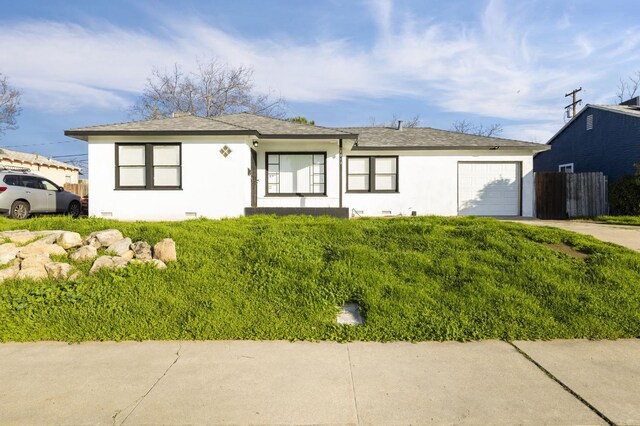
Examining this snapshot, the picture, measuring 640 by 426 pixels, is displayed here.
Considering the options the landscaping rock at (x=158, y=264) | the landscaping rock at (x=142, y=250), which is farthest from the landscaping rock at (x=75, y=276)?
the landscaping rock at (x=158, y=264)

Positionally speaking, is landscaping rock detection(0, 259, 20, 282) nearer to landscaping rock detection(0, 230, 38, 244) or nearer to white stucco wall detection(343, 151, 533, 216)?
landscaping rock detection(0, 230, 38, 244)

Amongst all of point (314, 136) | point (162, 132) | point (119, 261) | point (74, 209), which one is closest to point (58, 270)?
point (119, 261)

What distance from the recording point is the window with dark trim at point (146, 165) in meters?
12.5

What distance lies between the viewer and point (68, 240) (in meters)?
6.86

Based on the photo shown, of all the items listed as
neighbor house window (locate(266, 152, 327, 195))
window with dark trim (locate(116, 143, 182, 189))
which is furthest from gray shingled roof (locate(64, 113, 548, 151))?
neighbor house window (locate(266, 152, 327, 195))

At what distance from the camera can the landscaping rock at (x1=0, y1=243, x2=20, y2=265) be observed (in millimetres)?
6180

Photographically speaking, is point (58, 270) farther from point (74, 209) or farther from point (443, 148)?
point (443, 148)

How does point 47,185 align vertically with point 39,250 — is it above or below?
above

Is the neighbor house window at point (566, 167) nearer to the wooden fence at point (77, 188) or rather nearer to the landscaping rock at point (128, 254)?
the landscaping rock at point (128, 254)

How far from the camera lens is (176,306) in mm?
5023

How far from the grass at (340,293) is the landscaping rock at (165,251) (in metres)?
0.18

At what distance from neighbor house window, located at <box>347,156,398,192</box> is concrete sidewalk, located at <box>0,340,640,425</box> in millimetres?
11636

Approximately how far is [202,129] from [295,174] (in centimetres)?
387

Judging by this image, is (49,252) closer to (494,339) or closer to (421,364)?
(421,364)
